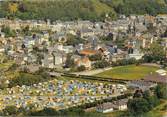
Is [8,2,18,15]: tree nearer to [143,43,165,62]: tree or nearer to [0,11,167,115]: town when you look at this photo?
[0,11,167,115]: town

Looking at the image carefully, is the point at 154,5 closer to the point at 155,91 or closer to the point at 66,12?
the point at 66,12

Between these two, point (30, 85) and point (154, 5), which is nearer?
point (30, 85)

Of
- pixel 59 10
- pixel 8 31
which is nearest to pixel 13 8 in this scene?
pixel 59 10

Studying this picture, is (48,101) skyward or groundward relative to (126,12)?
groundward

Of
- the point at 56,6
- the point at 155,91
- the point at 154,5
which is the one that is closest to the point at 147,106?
the point at 155,91

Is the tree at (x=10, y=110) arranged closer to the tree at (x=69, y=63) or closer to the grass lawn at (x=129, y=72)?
the grass lawn at (x=129, y=72)
